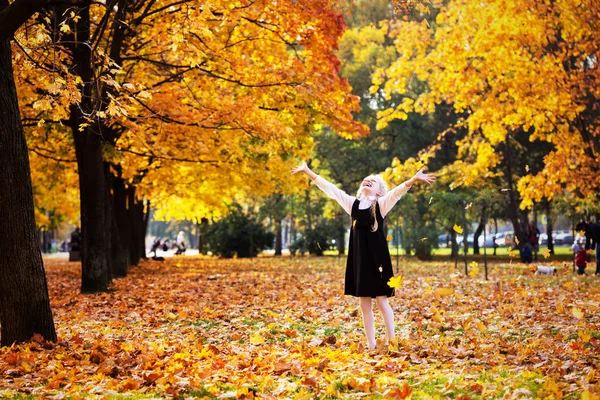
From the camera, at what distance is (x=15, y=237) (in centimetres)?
837

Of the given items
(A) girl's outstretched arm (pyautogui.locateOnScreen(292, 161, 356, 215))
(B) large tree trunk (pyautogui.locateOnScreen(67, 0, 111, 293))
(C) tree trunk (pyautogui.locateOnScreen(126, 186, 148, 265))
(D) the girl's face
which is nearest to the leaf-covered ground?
(B) large tree trunk (pyautogui.locateOnScreen(67, 0, 111, 293))

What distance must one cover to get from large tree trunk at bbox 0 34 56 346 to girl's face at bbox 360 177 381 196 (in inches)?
153

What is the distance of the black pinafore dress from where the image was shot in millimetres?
8109

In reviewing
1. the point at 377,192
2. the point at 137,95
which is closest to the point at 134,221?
the point at 137,95

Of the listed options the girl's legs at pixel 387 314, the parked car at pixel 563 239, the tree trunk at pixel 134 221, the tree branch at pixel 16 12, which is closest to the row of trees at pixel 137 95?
the tree branch at pixel 16 12

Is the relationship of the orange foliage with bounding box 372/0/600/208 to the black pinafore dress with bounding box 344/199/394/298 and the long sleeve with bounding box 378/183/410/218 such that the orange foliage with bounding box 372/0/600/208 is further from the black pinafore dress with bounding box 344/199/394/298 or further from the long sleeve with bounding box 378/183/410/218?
the black pinafore dress with bounding box 344/199/394/298

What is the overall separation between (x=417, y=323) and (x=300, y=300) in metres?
4.23

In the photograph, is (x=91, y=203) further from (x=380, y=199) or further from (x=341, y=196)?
(x=380, y=199)

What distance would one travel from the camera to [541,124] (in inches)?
869

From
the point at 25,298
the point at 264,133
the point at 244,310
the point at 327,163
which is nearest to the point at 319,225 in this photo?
the point at 327,163

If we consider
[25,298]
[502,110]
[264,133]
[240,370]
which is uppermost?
[502,110]

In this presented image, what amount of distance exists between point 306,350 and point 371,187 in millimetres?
2006

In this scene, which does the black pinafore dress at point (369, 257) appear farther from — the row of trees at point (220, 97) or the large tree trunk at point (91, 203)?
the large tree trunk at point (91, 203)

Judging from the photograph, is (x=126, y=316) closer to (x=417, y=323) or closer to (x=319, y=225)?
(x=417, y=323)
